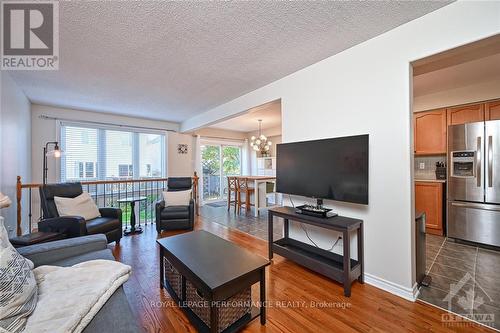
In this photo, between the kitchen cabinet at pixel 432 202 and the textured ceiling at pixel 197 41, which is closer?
the textured ceiling at pixel 197 41

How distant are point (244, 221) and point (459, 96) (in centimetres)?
445

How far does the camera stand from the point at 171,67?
8.53ft

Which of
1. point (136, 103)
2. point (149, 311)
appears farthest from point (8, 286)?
point (136, 103)

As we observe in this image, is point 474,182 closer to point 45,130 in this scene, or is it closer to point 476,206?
point 476,206

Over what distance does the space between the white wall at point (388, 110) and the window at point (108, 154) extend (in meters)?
4.76

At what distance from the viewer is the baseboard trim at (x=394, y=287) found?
179 cm

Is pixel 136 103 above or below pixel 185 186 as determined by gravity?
above

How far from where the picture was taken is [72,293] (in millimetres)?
1082

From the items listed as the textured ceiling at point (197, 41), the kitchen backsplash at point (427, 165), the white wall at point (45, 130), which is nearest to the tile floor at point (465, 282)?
the kitchen backsplash at point (427, 165)

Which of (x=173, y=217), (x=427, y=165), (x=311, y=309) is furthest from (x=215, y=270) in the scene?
(x=427, y=165)

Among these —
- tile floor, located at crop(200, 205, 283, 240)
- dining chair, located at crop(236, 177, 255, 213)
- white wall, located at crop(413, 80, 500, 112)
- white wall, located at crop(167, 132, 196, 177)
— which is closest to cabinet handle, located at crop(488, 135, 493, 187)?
white wall, located at crop(413, 80, 500, 112)

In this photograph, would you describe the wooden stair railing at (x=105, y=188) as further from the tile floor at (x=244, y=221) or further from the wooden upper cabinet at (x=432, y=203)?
the wooden upper cabinet at (x=432, y=203)

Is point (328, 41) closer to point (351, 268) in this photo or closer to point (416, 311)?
point (351, 268)

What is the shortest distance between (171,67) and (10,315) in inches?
102
